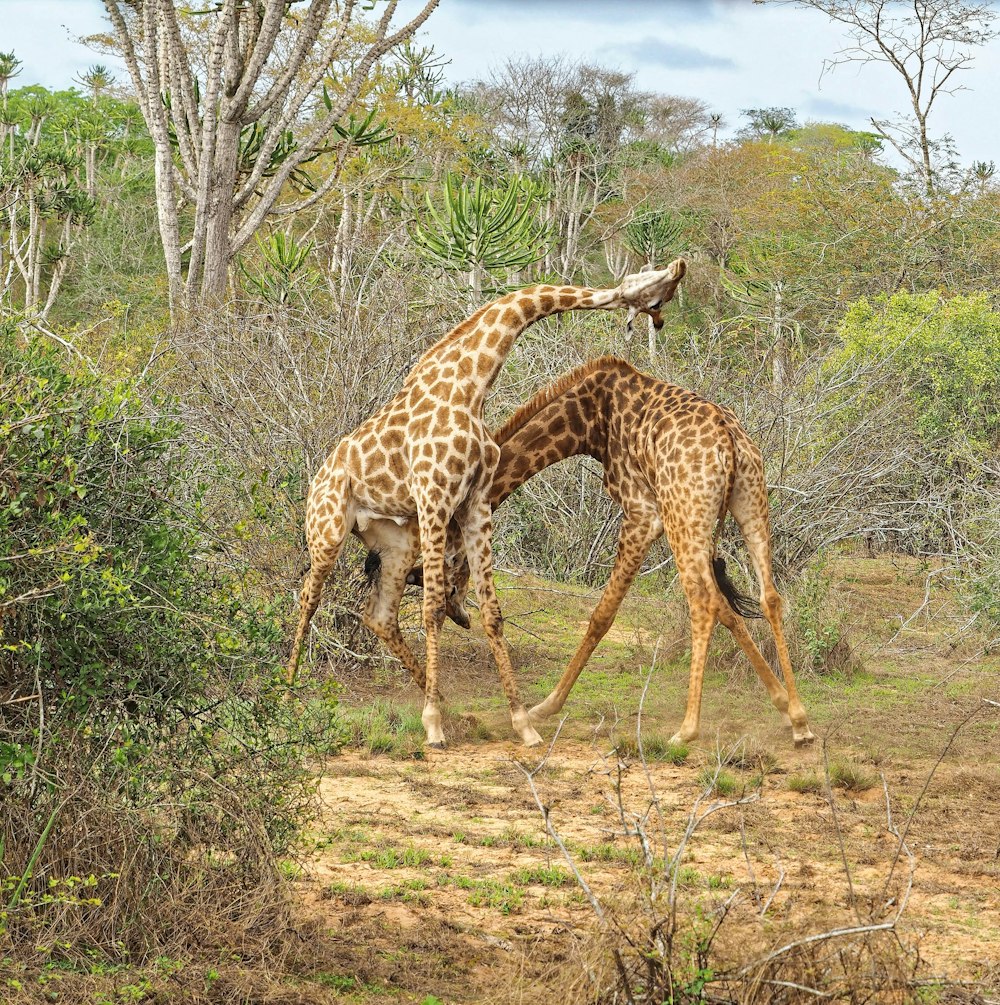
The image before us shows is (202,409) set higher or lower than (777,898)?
higher

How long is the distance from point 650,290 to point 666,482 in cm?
109

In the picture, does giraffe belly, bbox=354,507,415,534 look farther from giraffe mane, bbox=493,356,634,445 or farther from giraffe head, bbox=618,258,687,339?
giraffe head, bbox=618,258,687,339

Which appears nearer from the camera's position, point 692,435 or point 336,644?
point 692,435

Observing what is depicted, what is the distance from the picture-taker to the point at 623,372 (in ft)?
26.0

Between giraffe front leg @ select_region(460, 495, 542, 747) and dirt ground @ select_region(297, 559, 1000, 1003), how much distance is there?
0.18 m

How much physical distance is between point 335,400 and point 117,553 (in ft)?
15.9

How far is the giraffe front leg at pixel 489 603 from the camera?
7250mm

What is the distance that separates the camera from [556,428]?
25.6ft

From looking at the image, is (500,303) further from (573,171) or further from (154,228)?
(573,171)

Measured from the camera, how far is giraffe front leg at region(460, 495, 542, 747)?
7250mm

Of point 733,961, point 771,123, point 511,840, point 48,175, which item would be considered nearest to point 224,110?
point 48,175

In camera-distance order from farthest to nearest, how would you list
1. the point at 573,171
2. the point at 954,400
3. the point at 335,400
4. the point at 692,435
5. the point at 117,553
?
the point at 573,171, the point at 954,400, the point at 335,400, the point at 692,435, the point at 117,553

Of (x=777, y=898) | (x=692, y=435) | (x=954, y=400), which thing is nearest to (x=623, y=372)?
(x=692, y=435)

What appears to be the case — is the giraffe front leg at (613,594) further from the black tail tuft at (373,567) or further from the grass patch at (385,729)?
the black tail tuft at (373,567)
